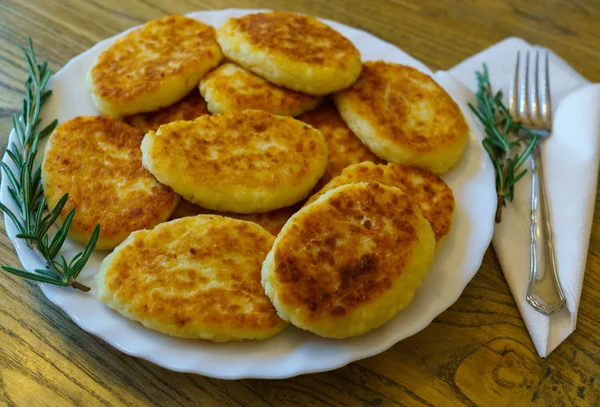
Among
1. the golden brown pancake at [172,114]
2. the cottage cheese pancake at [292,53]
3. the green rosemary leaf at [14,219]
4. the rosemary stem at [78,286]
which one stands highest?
the cottage cheese pancake at [292,53]

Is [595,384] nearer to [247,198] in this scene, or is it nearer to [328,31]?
[247,198]

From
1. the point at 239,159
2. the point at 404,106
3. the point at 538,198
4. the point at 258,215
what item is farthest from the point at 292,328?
the point at 538,198

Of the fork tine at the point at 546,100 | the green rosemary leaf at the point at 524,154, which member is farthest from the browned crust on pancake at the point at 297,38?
the fork tine at the point at 546,100

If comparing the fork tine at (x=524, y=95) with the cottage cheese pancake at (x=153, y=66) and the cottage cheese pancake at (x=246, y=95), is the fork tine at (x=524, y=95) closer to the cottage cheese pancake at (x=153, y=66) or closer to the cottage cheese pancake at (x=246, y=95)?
the cottage cheese pancake at (x=246, y=95)

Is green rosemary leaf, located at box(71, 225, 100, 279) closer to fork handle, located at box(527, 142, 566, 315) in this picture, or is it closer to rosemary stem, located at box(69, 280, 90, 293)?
rosemary stem, located at box(69, 280, 90, 293)

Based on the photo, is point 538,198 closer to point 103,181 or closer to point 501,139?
point 501,139

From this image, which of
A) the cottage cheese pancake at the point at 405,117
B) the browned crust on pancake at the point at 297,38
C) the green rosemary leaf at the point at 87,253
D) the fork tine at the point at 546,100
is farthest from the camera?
the fork tine at the point at 546,100

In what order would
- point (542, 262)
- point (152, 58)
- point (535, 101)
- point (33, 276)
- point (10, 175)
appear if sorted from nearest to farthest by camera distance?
point (33, 276) < point (10, 175) < point (542, 262) < point (152, 58) < point (535, 101)

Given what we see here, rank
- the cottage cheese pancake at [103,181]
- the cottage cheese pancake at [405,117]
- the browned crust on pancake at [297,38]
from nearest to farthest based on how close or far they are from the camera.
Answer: the cottage cheese pancake at [103,181] → the cottage cheese pancake at [405,117] → the browned crust on pancake at [297,38]
